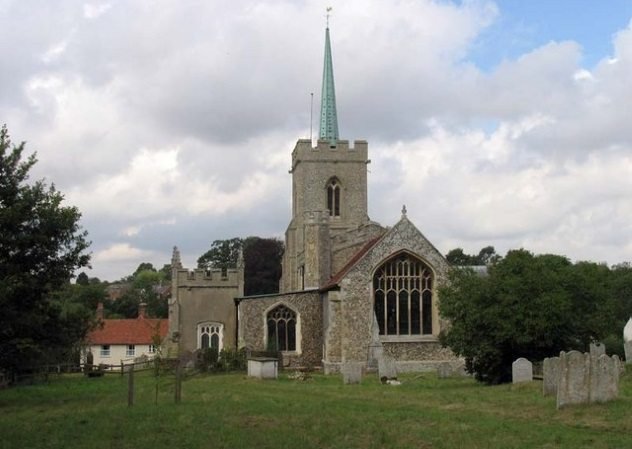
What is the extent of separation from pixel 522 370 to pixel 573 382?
6.28m

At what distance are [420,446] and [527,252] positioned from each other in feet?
43.9

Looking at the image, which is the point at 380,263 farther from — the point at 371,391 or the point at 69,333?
the point at 69,333

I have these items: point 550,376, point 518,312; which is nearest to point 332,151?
point 518,312

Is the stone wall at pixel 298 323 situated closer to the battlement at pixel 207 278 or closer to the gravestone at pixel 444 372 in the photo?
the battlement at pixel 207 278

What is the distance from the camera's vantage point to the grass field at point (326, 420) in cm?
1258

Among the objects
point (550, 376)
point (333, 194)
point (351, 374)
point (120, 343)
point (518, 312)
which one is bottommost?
point (351, 374)

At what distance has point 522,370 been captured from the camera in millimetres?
21234

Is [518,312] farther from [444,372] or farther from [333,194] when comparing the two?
[333,194]

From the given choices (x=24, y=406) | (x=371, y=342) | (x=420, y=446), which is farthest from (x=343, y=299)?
(x=420, y=446)

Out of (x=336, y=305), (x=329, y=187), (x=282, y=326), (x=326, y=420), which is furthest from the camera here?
(x=329, y=187)

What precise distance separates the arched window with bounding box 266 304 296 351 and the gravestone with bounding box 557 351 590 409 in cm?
2294

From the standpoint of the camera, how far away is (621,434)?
12.2 metres

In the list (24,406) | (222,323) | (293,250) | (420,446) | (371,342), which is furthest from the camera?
(293,250)

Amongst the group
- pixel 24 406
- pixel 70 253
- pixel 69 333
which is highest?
Answer: pixel 70 253
